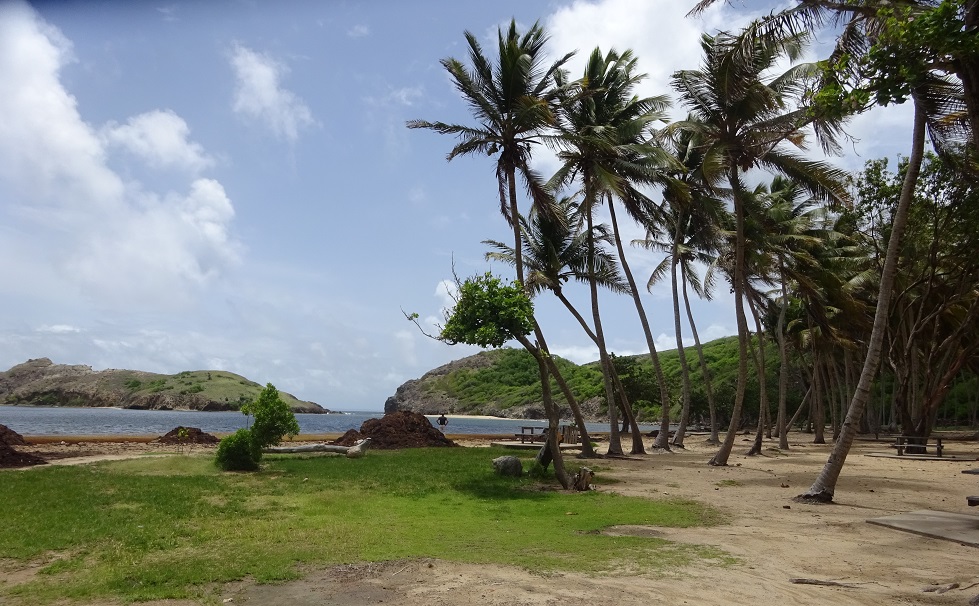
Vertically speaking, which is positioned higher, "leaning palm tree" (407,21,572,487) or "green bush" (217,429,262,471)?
"leaning palm tree" (407,21,572,487)

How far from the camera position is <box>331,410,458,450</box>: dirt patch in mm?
24719

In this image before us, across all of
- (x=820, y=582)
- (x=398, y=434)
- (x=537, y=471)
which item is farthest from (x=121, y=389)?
(x=820, y=582)

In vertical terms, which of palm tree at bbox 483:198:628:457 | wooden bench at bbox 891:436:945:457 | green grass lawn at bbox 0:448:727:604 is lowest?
green grass lawn at bbox 0:448:727:604

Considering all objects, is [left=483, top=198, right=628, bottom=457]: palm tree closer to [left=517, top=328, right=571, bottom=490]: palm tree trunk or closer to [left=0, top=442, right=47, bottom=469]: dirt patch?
[left=517, top=328, right=571, bottom=490]: palm tree trunk

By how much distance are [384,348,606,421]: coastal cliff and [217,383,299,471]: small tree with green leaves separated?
297ft

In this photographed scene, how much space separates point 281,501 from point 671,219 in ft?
62.5

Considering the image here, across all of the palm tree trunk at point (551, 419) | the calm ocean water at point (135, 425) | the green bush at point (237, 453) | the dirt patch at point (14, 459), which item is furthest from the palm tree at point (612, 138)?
the calm ocean water at point (135, 425)

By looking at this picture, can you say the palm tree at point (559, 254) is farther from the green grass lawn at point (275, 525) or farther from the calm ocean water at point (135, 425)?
the calm ocean water at point (135, 425)

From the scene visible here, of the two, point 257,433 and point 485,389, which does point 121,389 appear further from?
point 257,433

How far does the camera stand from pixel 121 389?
141 m

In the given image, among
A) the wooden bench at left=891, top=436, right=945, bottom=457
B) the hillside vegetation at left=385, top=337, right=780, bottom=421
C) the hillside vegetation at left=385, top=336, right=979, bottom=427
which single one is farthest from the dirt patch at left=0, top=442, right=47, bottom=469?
the hillside vegetation at left=385, top=337, right=780, bottom=421

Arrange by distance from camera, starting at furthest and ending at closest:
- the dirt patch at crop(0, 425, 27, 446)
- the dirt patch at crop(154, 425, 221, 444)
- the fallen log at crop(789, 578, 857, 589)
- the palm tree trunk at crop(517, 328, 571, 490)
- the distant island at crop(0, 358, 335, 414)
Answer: the distant island at crop(0, 358, 335, 414), the dirt patch at crop(154, 425, 221, 444), the dirt patch at crop(0, 425, 27, 446), the palm tree trunk at crop(517, 328, 571, 490), the fallen log at crop(789, 578, 857, 589)

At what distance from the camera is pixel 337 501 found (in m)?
11.7

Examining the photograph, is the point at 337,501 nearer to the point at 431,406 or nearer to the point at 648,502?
the point at 648,502
